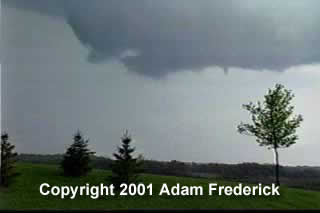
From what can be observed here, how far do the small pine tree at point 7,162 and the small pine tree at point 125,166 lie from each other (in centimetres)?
677

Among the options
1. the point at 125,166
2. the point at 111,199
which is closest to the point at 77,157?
the point at 125,166

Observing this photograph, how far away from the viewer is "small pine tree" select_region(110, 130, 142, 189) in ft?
97.3

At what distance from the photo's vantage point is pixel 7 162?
31016mm

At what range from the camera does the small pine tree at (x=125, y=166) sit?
2967 cm

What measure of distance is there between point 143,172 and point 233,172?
6.45 meters

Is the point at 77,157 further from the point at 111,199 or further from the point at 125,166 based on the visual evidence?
the point at 111,199

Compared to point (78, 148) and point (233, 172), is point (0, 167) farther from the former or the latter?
point (233, 172)

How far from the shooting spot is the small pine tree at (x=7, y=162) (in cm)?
2969

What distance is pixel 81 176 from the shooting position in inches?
1256

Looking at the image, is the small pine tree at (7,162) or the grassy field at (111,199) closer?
the grassy field at (111,199)

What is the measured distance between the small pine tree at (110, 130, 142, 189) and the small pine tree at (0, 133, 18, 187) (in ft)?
22.2

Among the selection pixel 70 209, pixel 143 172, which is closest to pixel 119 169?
pixel 143 172

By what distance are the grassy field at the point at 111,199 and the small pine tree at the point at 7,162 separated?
0.64 metres

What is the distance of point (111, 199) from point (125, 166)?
443 inches
